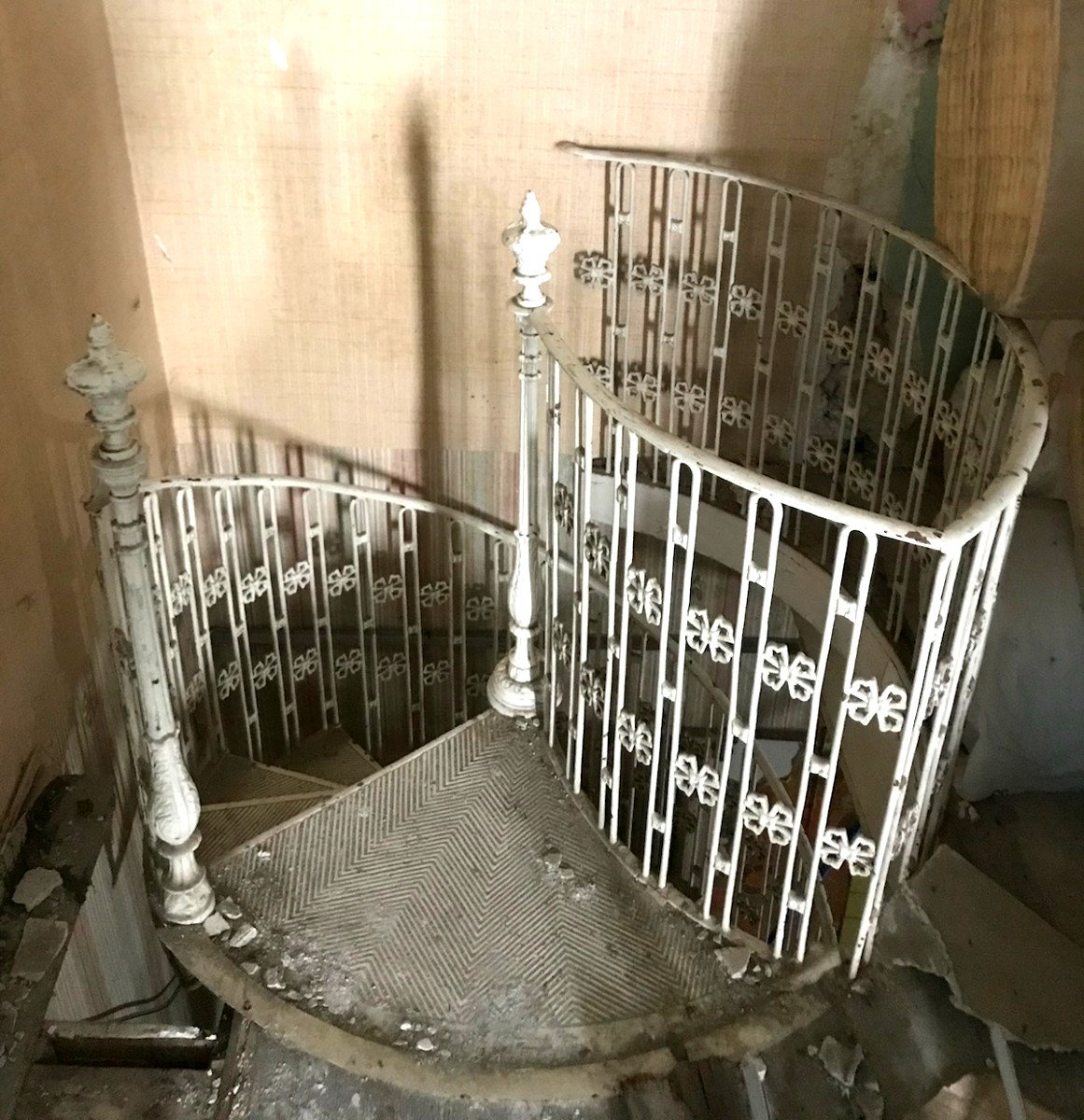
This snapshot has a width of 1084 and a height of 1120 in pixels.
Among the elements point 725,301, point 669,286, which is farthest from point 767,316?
point 669,286

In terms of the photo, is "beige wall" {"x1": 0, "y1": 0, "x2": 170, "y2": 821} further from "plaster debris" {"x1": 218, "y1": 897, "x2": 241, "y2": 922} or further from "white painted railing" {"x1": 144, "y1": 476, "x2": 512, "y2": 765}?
"white painted railing" {"x1": 144, "y1": 476, "x2": 512, "y2": 765}

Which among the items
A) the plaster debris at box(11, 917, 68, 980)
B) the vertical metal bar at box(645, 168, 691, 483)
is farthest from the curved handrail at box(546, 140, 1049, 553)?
the plaster debris at box(11, 917, 68, 980)

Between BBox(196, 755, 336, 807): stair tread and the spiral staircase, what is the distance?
15 mm

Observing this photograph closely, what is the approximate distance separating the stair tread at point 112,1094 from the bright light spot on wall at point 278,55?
236 centimetres

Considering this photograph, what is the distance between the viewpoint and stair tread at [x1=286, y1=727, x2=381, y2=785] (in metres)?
3.17

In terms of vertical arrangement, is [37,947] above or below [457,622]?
above

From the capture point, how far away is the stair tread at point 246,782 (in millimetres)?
2836

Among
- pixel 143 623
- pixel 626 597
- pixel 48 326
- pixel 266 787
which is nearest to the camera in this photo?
pixel 143 623

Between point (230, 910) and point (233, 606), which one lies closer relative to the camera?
point (230, 910)

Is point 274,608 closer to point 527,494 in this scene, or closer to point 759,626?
point 527,494

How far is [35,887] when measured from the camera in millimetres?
2080

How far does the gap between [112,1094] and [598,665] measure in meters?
2.15

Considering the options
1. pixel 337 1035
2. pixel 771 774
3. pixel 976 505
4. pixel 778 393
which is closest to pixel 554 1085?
pixel 337 1035

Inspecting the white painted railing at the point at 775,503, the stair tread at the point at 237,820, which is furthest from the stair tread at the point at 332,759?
the white painted railing at the point at 775,503
